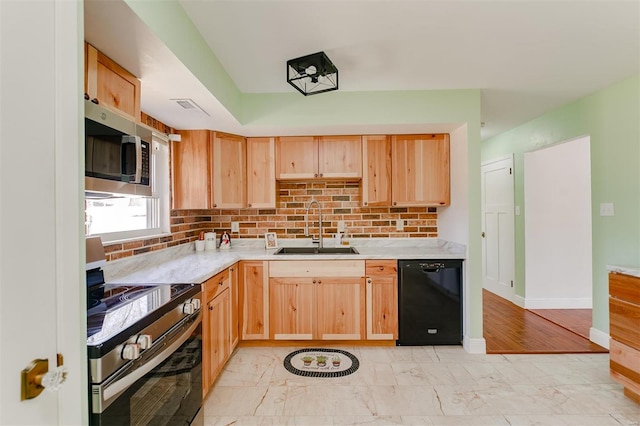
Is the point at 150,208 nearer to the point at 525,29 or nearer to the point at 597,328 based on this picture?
the point at 525,29

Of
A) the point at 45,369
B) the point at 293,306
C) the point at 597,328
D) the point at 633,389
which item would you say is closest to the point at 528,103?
the point at 597,328

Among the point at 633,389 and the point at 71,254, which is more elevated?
the point at 71,254

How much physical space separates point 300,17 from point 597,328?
371 cm

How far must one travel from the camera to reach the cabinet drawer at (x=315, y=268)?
9.52 ft

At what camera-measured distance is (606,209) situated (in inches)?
111

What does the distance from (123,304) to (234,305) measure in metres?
1.38

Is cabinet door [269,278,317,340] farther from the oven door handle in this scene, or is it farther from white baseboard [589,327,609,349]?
white baseboard [589,327,609,349]

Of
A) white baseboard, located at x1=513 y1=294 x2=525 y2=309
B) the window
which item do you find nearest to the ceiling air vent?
the window

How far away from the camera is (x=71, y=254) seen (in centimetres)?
85

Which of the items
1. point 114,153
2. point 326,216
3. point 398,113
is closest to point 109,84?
point 114,153

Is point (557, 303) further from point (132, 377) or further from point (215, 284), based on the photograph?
point (132, 377)

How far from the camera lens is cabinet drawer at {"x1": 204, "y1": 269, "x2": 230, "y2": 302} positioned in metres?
2.05

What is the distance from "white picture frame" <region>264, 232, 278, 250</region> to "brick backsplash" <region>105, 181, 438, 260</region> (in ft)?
0.25

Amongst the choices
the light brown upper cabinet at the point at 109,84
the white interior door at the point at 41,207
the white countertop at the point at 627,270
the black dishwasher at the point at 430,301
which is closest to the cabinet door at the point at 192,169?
the light brown upper cabinet at the point at 109,84
